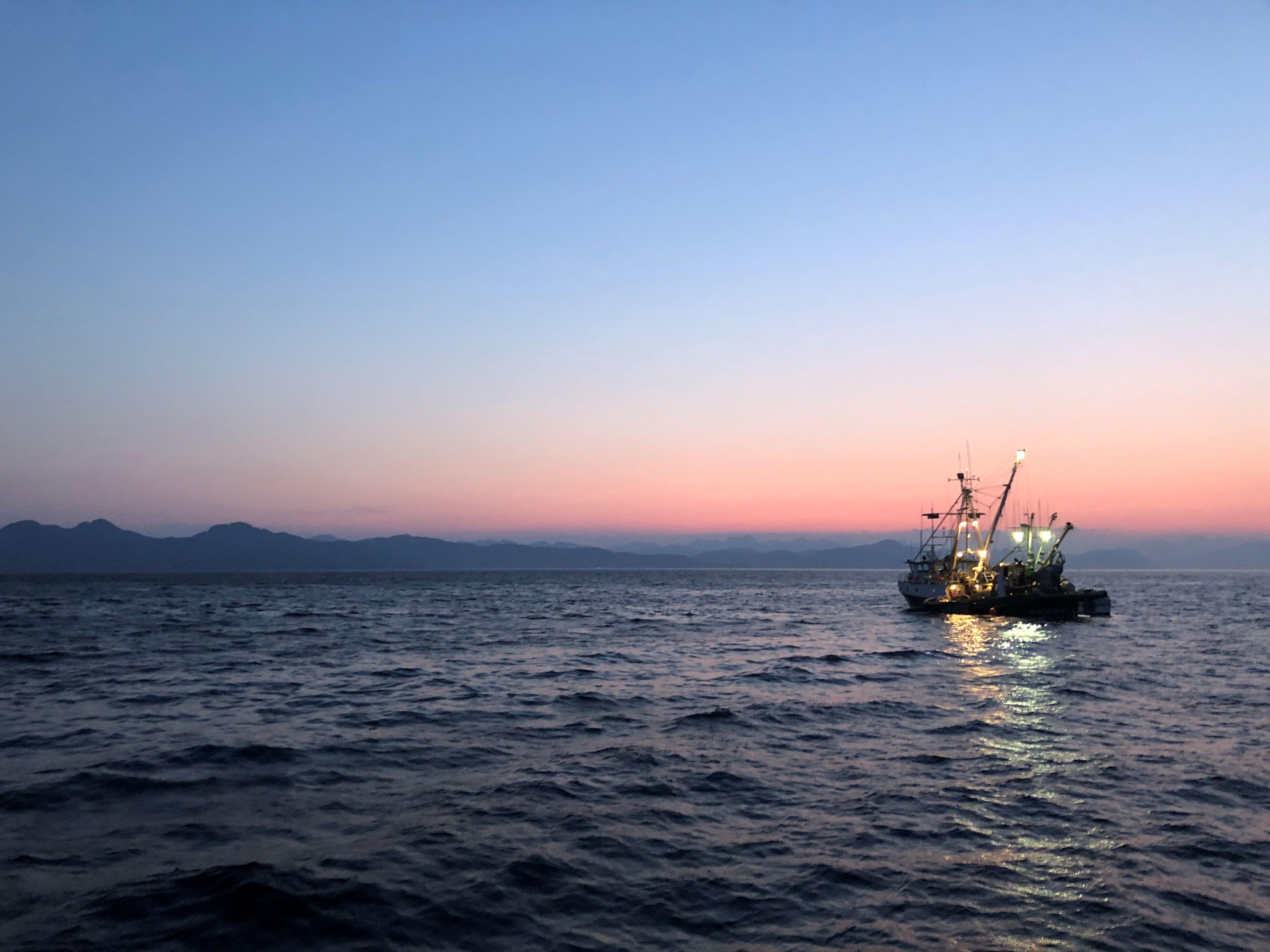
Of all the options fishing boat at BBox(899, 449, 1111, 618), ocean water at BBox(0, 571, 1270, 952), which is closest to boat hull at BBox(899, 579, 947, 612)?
fishing boat at BBox(899, 449, 1111, 618)

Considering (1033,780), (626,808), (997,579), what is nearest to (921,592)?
(997,579)

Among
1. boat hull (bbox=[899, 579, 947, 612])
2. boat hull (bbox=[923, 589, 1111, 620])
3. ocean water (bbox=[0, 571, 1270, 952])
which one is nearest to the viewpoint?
ocean water (bbox=[0, 571, 1270, 952])

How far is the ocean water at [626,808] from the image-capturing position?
37.6 ft

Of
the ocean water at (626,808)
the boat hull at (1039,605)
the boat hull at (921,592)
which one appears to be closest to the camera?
the ocean water at (626,808)

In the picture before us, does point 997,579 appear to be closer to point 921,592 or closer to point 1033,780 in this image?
point 921,592

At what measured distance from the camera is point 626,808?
16.9 meters

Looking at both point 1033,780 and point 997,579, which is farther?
point 997,579

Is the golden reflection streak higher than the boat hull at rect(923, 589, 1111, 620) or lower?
higher

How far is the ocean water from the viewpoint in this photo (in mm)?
11469

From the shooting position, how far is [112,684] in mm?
33656

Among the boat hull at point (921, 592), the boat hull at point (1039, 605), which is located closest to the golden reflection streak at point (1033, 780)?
the boat hull at point (1039, 605)

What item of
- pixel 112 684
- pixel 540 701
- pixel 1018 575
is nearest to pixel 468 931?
pixel 540 701

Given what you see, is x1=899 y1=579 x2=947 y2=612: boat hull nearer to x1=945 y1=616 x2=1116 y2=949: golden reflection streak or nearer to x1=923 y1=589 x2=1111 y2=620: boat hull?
x1=923 y1=589 x2=1111 y2=620: boat hull

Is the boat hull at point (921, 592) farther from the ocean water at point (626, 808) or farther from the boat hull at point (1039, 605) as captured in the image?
the ocean water at point (626, 808)
